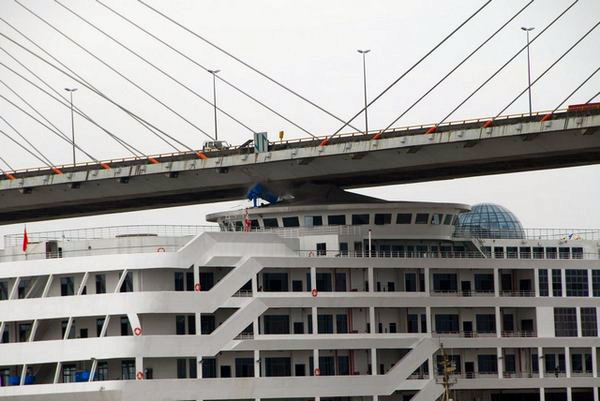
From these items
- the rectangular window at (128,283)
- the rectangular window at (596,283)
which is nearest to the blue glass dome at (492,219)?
the rectangular window at (596,283)

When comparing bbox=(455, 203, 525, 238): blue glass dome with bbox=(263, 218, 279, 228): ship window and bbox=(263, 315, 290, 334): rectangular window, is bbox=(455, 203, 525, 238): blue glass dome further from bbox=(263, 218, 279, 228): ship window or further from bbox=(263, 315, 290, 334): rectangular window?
bbox=(263, 315, 290, 334): rectangular window

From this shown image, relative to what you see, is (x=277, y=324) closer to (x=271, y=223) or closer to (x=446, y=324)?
(x=271, y=223)

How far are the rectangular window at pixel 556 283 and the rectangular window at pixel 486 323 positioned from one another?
11.9 ft

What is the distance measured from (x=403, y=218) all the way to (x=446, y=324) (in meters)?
5.37

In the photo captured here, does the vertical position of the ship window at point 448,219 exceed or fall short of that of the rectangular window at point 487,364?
it exceeds it

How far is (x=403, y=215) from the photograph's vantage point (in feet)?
269

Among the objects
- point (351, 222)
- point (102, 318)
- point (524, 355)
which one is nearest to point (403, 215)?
point (351, 222)

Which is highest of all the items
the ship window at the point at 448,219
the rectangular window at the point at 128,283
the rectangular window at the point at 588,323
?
the ship window at the point at 448,219

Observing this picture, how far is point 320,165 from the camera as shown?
273ft

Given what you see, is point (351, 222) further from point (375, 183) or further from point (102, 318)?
point (102, 318)

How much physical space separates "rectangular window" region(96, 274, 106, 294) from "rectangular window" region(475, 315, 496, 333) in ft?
56.7

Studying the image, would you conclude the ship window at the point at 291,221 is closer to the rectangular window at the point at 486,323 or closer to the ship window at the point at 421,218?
the ship window at the point at 421,218

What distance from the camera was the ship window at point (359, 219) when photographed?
81.6 m

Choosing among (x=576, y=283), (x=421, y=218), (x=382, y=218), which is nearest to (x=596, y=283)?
(x=576, y=283)
